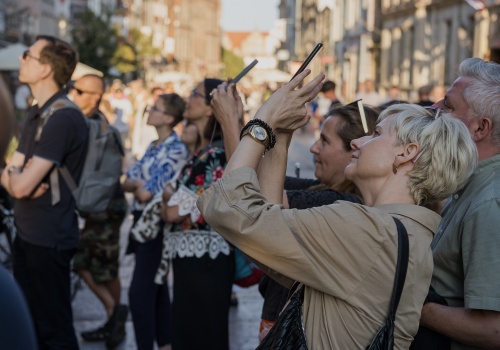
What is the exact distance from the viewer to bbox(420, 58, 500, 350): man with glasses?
306 centimetres

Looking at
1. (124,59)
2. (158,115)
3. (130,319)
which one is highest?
(158,115)

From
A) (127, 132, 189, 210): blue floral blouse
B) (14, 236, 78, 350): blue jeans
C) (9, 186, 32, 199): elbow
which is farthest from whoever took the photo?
(127, 132, 189, 210): blue floral blouse

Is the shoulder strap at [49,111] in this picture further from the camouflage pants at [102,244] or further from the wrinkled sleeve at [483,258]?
the wrinkled sleeve at [483,258]

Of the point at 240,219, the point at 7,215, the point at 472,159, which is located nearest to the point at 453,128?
the point at 472,159

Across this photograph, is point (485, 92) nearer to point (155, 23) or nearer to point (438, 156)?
point (438, 156)

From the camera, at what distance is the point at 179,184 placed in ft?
18.2

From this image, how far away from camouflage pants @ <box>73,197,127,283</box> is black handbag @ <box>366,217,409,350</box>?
5.04 metres

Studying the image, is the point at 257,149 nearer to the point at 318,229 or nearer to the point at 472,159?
the point at 318,229

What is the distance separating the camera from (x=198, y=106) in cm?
594

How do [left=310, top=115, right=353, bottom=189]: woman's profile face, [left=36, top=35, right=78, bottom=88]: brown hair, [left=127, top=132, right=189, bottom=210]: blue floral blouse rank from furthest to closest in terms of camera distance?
[left=127, top=132, right=189, bottom=210]: blue floral blouse, [left=36, top=35, right=78, bottom=88]: brown hair, [left=310, top=115, right=353, bottom=189]: woman's profile face

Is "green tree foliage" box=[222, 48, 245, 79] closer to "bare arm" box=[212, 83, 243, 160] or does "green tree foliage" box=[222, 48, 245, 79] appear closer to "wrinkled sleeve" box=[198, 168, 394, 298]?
"bare arm" box=[212, 83, 243, 160]

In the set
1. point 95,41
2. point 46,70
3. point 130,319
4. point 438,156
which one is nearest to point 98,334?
point 130,319

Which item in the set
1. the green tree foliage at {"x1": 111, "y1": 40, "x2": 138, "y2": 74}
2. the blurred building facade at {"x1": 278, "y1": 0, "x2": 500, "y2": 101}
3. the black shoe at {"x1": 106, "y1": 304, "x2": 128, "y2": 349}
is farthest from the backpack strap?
the green tree foliage at {"x1": 111, "y1": 40, "x2": 138, "y2": 74}

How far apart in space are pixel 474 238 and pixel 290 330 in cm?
70
